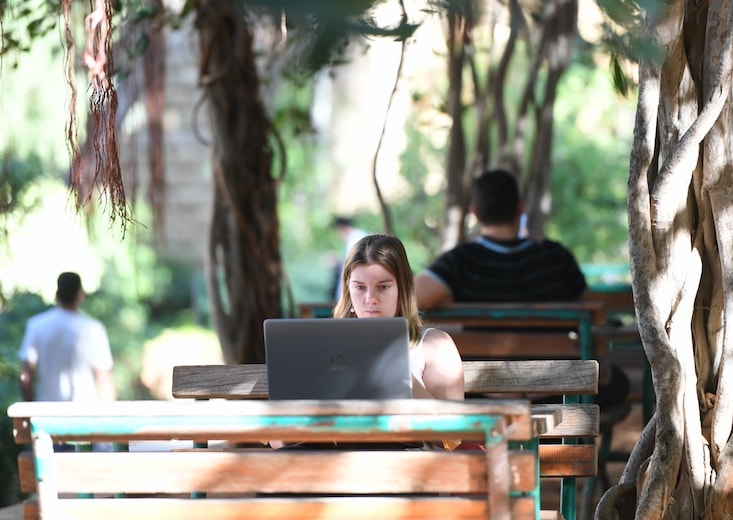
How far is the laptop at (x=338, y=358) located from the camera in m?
2.82

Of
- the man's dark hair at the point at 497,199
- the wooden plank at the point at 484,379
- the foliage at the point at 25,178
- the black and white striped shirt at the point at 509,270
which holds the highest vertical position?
the foliage at the point at 25,178

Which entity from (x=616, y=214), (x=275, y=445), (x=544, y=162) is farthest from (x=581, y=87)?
(x=275, y=445)

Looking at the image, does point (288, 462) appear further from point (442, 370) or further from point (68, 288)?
point (68, 288)

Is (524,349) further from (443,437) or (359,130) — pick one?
(359,130)

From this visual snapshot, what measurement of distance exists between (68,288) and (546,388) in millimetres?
3587

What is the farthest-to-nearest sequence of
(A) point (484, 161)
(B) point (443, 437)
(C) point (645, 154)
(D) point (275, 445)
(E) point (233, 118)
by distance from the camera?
(A) point (484, 161) → (E) point (233, 118) → (D) point (275, 445) → (C) point (645, 154) → (B) point (443, 437)

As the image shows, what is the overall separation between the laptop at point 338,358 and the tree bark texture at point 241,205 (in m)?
3.33

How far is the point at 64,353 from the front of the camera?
6309 millimetres

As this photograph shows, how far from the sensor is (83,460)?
2.61 meters

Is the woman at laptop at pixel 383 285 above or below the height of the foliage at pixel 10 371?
above

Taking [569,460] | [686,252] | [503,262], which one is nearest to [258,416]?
[569,460]

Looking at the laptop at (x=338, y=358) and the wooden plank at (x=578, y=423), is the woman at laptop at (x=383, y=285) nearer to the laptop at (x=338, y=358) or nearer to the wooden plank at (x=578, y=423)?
the wooden plank at (x=578, y=423)

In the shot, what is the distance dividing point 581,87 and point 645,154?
12.5 metres

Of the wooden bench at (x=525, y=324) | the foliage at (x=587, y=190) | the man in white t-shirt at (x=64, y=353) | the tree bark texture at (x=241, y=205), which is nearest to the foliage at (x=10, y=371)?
the man in white t-shirt at (x=64, y=353)
